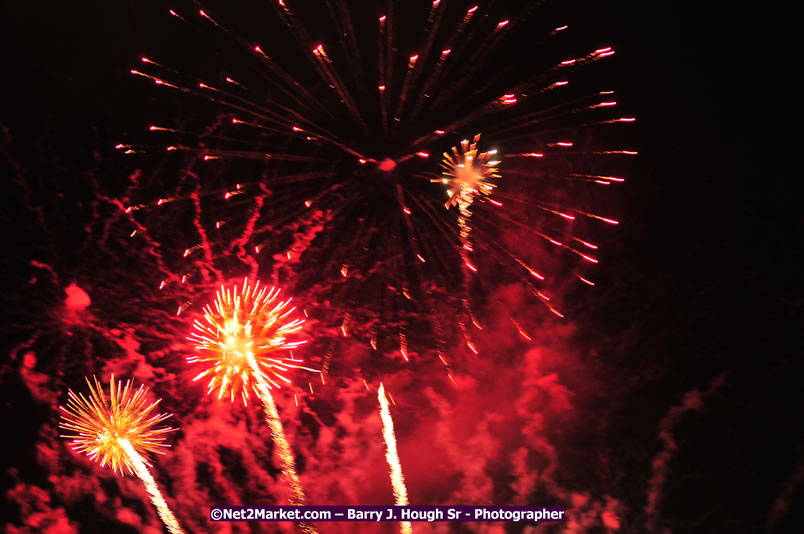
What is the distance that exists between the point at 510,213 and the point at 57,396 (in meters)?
6.17

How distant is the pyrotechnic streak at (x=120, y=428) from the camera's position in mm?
5758

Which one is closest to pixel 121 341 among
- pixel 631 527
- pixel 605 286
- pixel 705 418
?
pixel 605 286

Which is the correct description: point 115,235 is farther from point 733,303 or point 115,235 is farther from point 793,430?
point 793,430

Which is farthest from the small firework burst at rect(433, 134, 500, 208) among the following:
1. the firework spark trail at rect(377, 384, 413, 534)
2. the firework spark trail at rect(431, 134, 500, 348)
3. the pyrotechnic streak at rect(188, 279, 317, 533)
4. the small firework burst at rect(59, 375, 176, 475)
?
the small firework burst at rect(59, 375, 176, 475)

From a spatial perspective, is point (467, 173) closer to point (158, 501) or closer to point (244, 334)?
point (244, 334)

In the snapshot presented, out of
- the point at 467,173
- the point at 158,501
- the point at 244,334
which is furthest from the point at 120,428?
the point at 467,173

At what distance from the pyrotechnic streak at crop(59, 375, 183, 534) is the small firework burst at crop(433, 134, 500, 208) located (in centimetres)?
446

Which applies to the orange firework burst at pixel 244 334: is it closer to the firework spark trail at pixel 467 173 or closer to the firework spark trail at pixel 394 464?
the firework spark trail at pixel 394 464

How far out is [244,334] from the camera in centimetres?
521

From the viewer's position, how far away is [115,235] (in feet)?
19.6

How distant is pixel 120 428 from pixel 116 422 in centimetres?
9

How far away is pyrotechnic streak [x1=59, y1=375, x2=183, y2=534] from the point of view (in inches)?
227

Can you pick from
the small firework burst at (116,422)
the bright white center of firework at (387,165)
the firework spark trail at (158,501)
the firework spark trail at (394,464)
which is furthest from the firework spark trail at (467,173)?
the firework spark trail at (158,501)

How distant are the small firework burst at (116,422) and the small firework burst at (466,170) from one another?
4454mm
